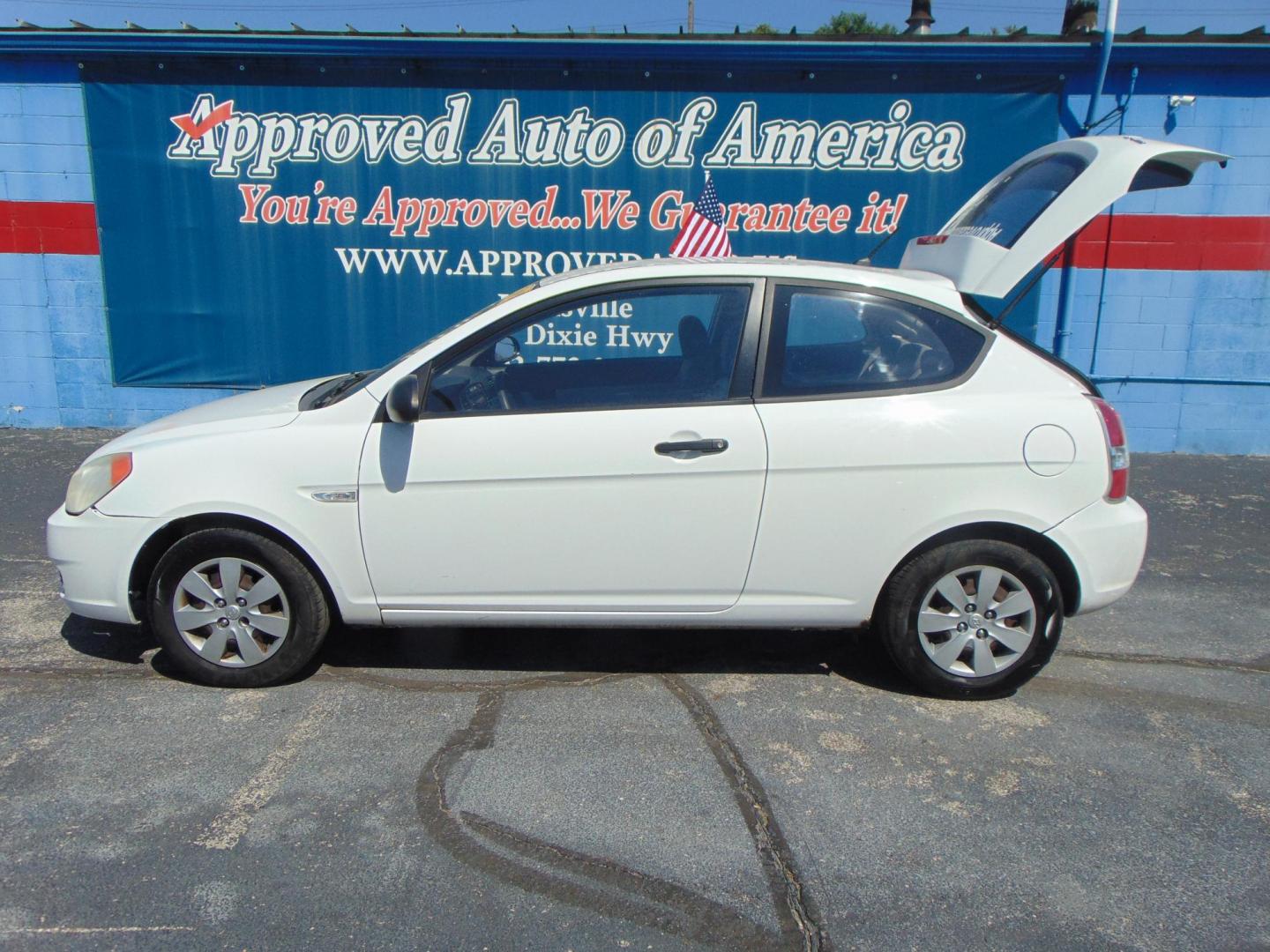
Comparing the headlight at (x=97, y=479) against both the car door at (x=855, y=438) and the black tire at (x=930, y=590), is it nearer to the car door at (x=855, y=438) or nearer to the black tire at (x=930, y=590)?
the car door at (x=855, y=438)

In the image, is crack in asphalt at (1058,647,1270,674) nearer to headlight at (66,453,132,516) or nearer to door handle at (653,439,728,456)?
door handle at (653,439,728,456)

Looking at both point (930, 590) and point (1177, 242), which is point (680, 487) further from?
point (1177, 242)

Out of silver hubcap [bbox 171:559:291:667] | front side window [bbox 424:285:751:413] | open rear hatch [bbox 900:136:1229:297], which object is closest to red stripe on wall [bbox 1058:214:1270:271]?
open rear hatch [bbox 900:136:1229:297]

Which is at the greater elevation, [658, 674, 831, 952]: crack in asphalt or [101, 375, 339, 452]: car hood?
[101, 375, 339, 452]: car hood

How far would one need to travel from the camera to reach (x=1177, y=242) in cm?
822

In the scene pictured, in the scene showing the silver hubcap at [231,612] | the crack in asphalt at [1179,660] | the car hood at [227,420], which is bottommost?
the crack in asphalt at [1179,660]

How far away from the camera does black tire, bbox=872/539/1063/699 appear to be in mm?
3838

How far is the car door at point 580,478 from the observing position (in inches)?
147

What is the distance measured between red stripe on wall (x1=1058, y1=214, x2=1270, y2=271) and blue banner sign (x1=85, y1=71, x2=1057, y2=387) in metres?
1.03

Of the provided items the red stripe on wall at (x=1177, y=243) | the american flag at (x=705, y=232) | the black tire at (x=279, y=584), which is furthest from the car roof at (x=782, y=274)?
the red stripe on wall at (x=1177, y=243)

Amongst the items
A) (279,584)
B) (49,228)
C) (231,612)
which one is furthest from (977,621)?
(49,228)

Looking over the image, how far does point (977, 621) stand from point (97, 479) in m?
3.54

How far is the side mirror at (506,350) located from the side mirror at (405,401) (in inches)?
15.7

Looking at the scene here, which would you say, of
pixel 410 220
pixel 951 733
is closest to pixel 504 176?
pixel 410 220
